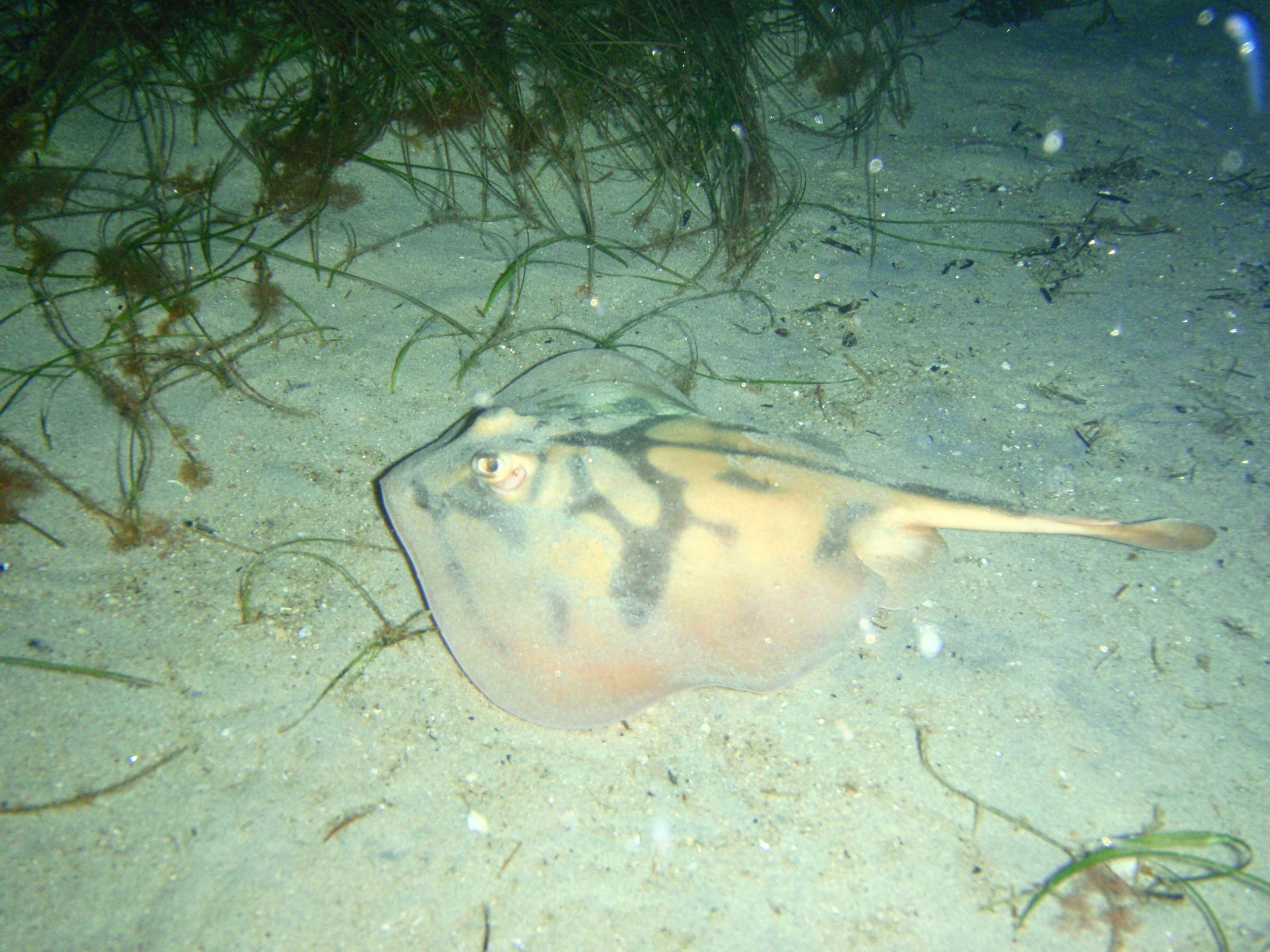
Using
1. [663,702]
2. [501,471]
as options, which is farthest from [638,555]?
[663,702]

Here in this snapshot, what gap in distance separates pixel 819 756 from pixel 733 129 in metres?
5.58

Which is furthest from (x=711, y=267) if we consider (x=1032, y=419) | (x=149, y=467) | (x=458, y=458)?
→ (x=149, y=467)

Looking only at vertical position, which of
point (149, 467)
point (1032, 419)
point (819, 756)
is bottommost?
point (819, 756)

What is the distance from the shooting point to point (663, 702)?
9.69 ft

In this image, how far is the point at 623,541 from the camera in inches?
105

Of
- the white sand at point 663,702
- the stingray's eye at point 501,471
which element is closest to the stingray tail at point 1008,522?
the white sand at point 663,702

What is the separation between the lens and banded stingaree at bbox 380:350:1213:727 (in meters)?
2.61

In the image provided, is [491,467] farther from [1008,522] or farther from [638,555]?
[1008,522]

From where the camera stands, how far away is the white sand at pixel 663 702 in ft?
7.84

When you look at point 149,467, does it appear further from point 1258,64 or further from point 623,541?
point 1258,64

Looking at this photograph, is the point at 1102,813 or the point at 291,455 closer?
the point at 1102,813

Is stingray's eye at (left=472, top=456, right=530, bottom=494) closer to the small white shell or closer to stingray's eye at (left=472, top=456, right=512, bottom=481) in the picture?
stingray's eye at (left=472, top=456, right=512, bottom=481)

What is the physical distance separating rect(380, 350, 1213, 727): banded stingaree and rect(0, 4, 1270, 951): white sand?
0.44 meters

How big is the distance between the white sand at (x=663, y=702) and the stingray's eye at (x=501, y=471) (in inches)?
40.4
